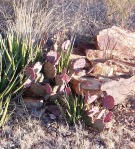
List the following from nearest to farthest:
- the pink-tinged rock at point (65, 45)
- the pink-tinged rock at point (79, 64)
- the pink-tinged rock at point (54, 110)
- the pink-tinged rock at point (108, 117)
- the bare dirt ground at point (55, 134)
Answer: the bare dirt ground at point (55, 134), the pink-tinged rock at point (108, 117), the pink-tinged rock at point (54, 110), the pink-tinged rock at point (79, 64), the pink-tinged rock at point (65, 45)

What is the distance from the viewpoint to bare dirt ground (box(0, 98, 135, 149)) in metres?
3.40

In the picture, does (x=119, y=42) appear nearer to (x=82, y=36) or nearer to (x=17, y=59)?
(x=82, y=36)

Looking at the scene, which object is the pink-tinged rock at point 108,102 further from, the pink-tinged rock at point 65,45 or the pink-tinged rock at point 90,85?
the pink-tinged rock at point 65,45

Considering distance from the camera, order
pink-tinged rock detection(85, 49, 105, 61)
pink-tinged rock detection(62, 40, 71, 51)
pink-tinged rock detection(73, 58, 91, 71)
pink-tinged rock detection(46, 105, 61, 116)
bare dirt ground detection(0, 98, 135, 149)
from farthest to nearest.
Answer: pink-tinged rock detection(85, 49, 105, 61), pink-tinged rock detection(62, 40, 71, 51), pink-tinged rock detection(73, 58, 91, 71), pink-tinged rock detection(46, 105, 61, 116), bare dirt ground detection(0, 98, 135, 149)

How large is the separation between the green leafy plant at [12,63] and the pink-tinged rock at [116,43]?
0.81 meters

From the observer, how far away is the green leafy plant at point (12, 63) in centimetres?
355

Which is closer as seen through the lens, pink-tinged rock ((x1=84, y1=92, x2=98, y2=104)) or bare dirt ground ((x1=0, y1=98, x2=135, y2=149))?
bare dirt ground ((x1=0, y1=98, x2=135, y2=149))

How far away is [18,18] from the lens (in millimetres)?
4188

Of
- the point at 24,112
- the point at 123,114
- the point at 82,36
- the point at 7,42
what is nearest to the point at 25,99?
the point at 24,112

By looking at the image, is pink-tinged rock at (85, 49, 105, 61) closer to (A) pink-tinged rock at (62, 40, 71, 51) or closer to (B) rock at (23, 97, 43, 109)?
(A) pink-tinged rock at (62, 40, 71, 51)

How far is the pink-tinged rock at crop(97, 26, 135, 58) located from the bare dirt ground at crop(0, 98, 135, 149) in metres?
0.95

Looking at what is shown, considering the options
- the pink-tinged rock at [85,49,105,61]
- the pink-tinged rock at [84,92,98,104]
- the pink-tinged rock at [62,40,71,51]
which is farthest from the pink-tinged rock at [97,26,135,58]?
the pink-tinged rock at [84,92,98,104]

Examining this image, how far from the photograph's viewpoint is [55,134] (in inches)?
138

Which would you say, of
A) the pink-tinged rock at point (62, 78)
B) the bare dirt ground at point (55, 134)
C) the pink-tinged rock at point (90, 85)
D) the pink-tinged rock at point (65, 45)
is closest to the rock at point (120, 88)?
the pink-tinged rock at point (90, 85)
